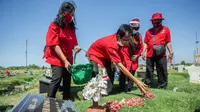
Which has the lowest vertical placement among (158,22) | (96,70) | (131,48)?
(96,70)

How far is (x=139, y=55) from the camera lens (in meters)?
6.67

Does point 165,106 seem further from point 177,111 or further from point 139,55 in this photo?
point 139,55

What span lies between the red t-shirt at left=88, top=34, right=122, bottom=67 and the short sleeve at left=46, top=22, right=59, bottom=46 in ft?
3.28

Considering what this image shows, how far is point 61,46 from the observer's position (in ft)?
15.5

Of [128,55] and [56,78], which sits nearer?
[56,78]

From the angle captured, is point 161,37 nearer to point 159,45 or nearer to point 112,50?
point 159,45

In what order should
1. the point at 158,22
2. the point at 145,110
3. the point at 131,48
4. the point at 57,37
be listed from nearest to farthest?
the point at 145,110 → the point at 57,37 → the point at 131,48 → the point at 158,22

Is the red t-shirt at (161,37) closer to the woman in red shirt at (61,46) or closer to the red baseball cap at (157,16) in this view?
the red baseball cap at (157,16)

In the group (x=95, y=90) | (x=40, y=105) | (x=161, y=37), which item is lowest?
(x=40, y=105)

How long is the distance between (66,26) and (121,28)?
114 cm

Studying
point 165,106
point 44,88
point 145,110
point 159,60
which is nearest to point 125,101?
point 145,110

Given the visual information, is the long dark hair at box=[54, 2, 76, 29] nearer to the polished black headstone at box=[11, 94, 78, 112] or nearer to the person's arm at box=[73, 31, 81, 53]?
the person's arm at box=[73, 31, 81, 53]

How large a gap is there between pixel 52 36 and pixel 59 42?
0.25 meters

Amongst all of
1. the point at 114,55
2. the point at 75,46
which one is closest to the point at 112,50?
the point at 114,55
